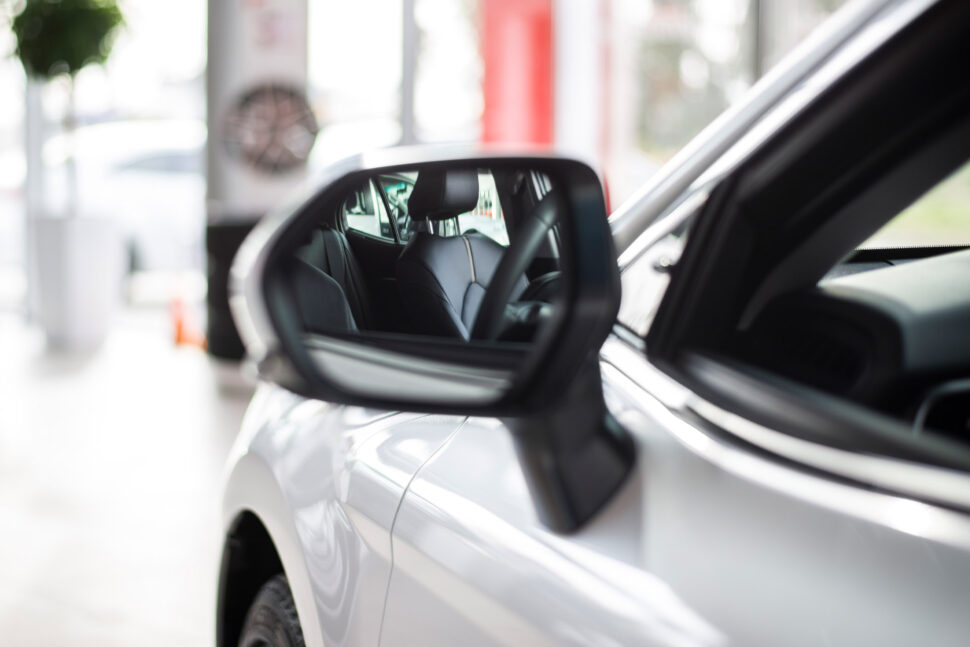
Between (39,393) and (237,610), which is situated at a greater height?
(237,610)

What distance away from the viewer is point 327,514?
906mm

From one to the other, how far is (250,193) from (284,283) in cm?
617

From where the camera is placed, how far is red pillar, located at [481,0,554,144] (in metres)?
6.47

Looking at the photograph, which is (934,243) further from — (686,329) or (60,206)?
(60,206)

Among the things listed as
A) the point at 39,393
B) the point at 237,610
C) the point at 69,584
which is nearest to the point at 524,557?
the point at 237,610

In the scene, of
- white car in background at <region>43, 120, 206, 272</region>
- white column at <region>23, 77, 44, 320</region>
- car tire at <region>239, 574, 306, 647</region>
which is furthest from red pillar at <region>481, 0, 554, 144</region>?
car tire at <region>239, 574, 306, 647</region>

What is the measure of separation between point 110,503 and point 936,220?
114 inches

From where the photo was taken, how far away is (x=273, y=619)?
3.54 ft

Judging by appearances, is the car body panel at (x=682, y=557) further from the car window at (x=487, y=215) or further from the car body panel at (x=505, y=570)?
the car window at (x=487, y=215)

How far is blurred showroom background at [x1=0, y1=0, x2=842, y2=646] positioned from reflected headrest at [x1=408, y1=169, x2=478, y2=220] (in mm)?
2245

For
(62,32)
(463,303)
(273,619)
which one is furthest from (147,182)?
(463,303)

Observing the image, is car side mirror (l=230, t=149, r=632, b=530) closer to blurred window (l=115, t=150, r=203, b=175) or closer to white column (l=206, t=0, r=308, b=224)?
white column (l=206, t=0, r=308, b=224)

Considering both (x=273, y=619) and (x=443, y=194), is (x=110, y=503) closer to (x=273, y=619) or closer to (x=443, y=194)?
(x=273, y=619)

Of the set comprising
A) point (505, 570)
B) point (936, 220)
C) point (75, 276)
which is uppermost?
point (936, 220)
